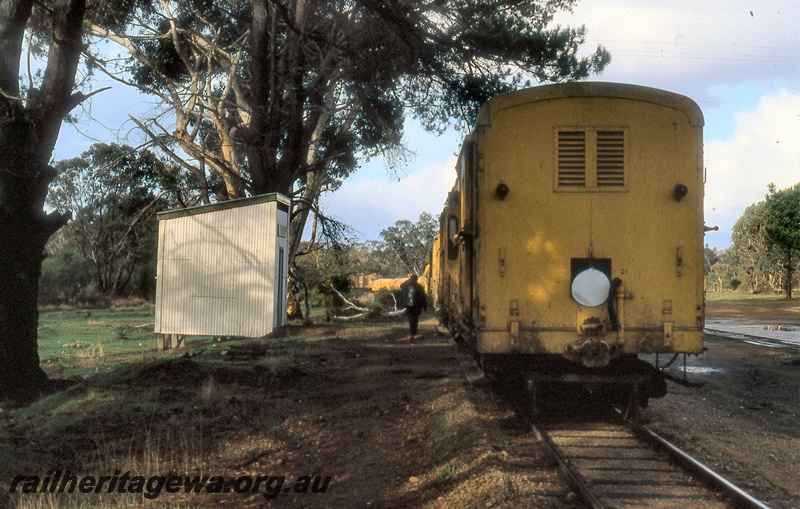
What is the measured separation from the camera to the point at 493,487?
5836mm

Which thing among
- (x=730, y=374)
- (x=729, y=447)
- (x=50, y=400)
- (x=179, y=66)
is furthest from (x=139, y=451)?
(x=179, y=66)

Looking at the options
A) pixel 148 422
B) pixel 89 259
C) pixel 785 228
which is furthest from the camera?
pixel 89 259

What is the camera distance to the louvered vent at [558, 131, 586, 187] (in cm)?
798

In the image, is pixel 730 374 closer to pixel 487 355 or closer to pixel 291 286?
pixel 487 355

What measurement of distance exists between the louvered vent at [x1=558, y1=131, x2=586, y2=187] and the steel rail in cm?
272

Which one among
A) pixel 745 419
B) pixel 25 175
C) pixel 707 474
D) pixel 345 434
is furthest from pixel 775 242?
pixel 25 175

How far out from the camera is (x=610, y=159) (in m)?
7.99

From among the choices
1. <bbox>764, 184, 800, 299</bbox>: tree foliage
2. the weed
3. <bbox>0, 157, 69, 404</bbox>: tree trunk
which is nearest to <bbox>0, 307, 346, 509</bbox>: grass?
<bbox>0, 157, 69, 404</bbox>: tree trunk

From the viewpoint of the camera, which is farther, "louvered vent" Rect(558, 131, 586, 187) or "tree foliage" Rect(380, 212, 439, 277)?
"tree foliage" Rect(380, 212, 439, 277)

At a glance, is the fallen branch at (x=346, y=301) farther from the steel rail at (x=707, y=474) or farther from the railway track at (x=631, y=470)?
the steel rail at (x=707, y=474)

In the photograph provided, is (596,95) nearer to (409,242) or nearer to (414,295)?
(414,295)

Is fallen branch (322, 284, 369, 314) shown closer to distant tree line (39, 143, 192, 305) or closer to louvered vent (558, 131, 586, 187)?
distant tree line (39, 143, 192, 305)

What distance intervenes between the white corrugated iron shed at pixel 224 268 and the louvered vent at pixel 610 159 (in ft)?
29.9

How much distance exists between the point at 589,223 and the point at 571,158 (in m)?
0.73
